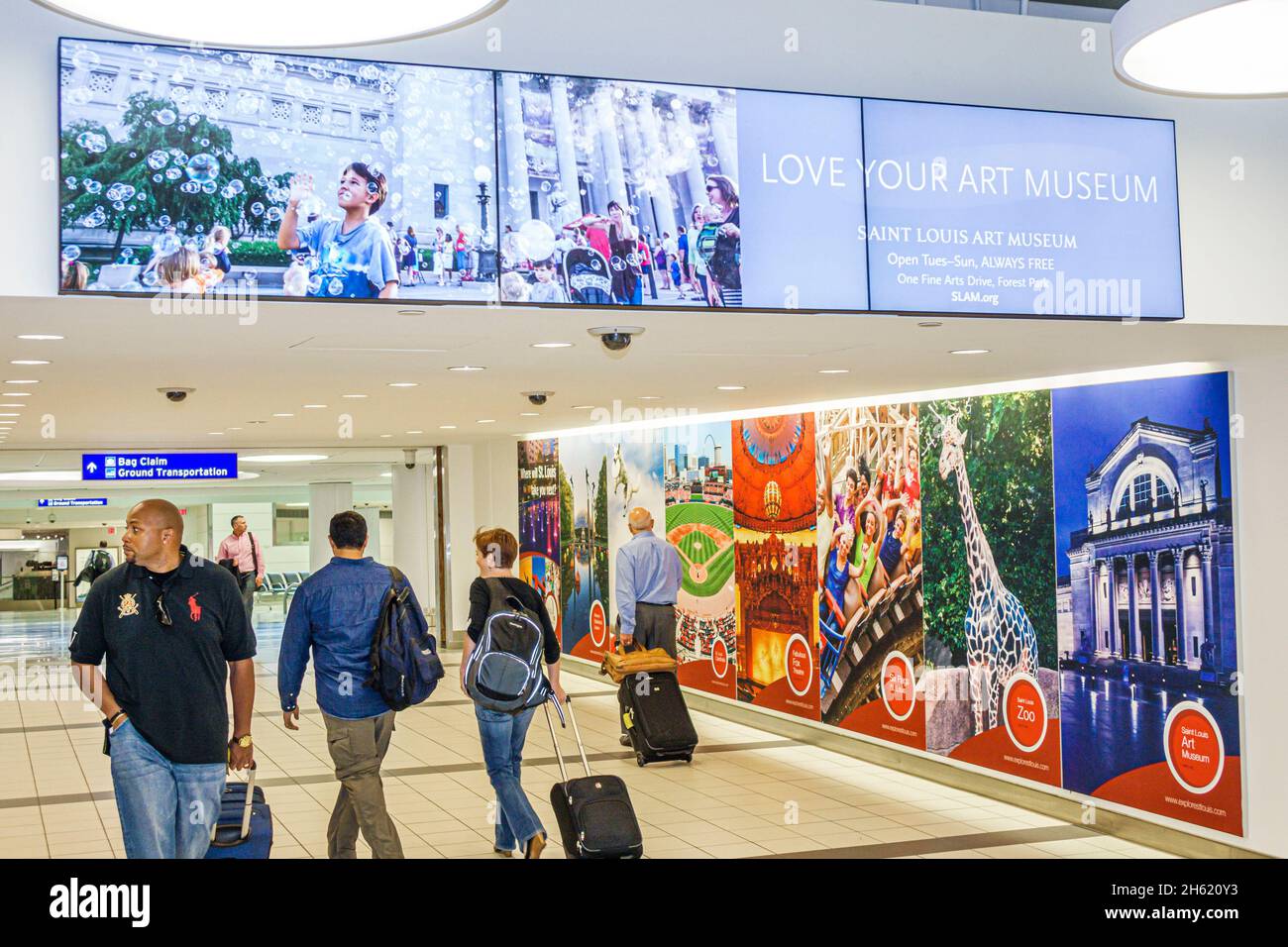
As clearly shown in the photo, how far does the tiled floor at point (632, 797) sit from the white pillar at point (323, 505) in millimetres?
16395

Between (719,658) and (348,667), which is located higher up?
(348,667)

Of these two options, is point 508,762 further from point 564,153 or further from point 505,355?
point 564,153

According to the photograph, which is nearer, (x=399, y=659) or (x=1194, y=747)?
(x=399, y=659)

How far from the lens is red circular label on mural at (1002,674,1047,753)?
25.0 ft

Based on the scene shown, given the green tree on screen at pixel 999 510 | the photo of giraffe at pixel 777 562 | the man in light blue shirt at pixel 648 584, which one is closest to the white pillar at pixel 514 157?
the green tree on screen at pixel 999 510

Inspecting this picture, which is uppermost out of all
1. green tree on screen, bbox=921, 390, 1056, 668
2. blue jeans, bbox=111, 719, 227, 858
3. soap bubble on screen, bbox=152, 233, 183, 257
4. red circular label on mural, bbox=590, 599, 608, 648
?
soap bubble on screen, bbox=152, 233, 183, 257

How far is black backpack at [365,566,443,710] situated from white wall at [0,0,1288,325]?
2.17 meters

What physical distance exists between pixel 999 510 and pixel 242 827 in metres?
5.00

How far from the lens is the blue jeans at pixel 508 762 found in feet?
19.2

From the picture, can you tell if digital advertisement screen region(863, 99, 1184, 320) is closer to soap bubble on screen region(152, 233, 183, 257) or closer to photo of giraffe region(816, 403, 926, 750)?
soap bubble on screen region(152, 233, 183, 257)

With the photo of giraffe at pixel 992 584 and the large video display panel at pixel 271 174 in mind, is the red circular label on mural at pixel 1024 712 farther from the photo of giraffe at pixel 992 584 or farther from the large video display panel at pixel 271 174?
the large video display panel at pixel 271 174

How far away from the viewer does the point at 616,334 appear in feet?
17.5

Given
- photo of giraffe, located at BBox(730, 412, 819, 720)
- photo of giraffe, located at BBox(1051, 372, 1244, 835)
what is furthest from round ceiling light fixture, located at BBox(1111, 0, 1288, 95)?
photo of giraffe, located at BBox(730, 412, 819, 720)

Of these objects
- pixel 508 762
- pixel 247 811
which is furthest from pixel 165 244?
Answer: pixel 508 762
